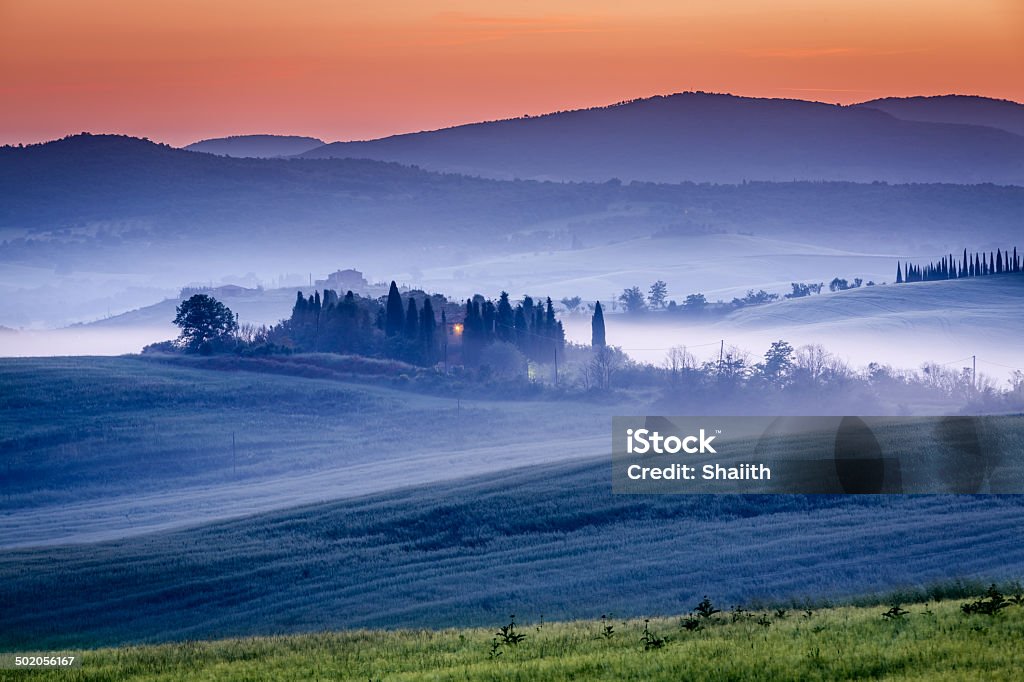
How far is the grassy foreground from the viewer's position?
17828mm

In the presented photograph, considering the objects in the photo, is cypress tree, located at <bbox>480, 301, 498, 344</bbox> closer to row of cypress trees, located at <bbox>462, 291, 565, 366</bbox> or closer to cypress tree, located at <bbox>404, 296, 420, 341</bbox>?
row of cypress trees, located at <bbox>462, 291, 565, 366</bbox>

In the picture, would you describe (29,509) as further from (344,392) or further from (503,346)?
(503,346)

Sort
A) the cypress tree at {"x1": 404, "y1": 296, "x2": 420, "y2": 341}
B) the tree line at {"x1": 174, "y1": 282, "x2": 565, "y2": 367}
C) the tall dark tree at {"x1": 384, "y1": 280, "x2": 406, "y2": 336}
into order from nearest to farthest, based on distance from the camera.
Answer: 1. the cypress tree at {"x1": 404, "y1": 296, "x2": 420, "y2": 341}
2. the tree line at {"x1": 174, "y1": 282, "x2": 565, "y2": 367}
3. the tall dark tree at {"x1": 384, "y1": 280, "x2": 406, "y2": 336}

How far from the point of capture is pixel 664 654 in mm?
19547

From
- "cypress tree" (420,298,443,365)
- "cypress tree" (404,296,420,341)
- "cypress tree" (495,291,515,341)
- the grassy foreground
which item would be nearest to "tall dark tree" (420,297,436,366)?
"cypress tree" (420,298,443,365)

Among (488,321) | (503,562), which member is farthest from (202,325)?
(503,562)

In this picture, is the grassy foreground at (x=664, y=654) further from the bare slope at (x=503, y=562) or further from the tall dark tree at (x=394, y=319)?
the tall dark tree at (x=394, y=319)

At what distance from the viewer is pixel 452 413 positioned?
142 m

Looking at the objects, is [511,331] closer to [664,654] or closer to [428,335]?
[428,335]

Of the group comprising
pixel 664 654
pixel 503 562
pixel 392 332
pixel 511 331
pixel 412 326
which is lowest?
pixel 503 562

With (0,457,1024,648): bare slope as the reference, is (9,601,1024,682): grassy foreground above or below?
above

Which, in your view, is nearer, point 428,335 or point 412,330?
point 428,335

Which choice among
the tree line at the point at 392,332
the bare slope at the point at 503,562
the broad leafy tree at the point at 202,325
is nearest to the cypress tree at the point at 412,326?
the tree line at the point at 392,332

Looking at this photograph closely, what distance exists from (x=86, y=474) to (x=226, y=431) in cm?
1847
